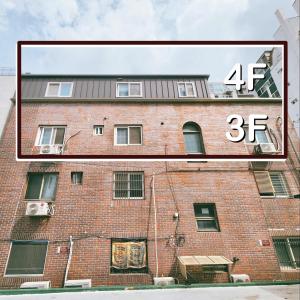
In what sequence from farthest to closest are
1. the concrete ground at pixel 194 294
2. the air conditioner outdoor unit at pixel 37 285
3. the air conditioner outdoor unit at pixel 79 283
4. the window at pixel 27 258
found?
the window at pixel 27 258 → the air conditioner outdoor unit at pixel 79 283 → the air conditioner outdoor unit at pixel 37 285 → the concrete ground at pixel 194 294

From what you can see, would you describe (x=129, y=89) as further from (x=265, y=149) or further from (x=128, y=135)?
(x=265, y=149)

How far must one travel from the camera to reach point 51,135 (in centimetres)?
1137

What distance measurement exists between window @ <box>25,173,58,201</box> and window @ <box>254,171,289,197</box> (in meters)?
8.83

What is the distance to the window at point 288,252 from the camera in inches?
367

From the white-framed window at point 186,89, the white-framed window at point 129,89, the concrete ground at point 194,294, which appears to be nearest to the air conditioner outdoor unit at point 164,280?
the concrete ground at point 194,294

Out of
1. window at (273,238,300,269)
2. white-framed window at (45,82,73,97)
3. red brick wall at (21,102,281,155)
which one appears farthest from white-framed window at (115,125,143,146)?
window at (273,238,300,269)

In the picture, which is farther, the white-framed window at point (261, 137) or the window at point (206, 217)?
the white-framed window at point (261, 137)

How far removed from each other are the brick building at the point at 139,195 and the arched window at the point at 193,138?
54mm

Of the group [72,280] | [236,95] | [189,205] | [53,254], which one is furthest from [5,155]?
[236,95]

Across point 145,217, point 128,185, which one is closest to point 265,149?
point 145,217

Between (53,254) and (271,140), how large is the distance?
10.8 m

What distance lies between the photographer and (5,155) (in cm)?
1048

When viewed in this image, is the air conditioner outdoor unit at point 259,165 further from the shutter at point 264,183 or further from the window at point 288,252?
the window at point 288,252

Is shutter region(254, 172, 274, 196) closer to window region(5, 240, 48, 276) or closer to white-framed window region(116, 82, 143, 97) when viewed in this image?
white-framed window region(116, 82, 143, 97)
